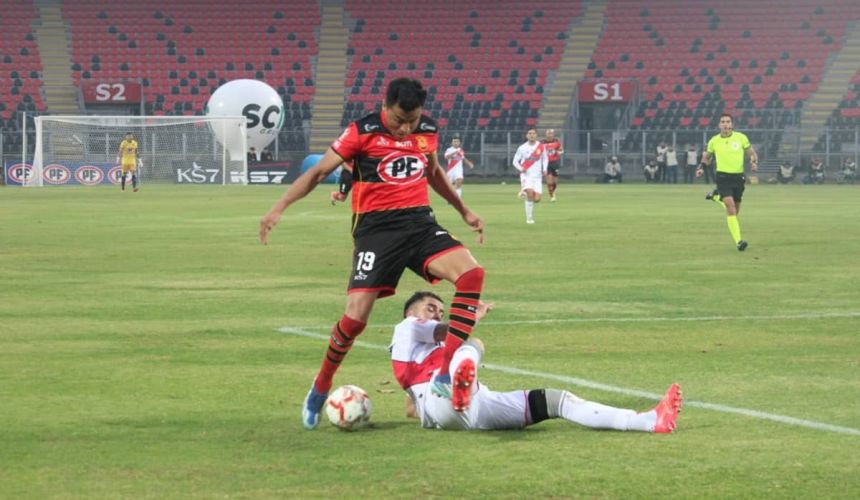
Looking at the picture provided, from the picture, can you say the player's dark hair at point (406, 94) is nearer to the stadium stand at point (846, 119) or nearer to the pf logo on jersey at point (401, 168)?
the pf logo on jersey at point (401, 168)

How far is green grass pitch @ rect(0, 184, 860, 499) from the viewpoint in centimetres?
688

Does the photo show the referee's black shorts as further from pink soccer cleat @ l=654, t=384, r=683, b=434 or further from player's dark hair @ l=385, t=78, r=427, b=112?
pink soccer cleat @ l=654, t=384, r=683, b=434

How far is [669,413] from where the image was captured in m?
7.88

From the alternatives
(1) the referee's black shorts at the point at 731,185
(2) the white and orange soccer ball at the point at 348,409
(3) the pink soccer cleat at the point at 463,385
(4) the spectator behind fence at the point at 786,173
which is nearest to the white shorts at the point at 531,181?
(1) the referee's black shorts at the point at 731,185

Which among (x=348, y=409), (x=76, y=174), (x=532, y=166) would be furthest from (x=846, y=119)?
(x=348, y=409)

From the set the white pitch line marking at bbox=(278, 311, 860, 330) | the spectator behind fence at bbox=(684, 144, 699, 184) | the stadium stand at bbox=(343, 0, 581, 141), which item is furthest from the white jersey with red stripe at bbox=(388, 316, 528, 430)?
the stadium stand at bbox=(343, 0, 581, 141)

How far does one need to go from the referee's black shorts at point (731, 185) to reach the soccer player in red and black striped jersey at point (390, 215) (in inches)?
661

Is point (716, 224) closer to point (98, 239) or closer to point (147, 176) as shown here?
point (98, 239)

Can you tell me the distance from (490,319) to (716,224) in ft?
58.2

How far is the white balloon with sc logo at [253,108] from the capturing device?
59.6 m

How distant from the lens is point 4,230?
28312mm

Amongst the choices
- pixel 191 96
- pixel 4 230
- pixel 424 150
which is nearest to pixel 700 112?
pixel 191 96

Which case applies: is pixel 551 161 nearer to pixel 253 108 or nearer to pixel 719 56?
pixel 253 108

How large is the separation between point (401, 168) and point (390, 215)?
31 centimetres
